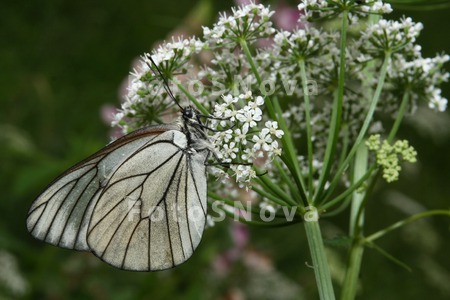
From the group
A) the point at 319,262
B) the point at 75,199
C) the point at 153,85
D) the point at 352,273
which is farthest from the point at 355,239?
the point at 75,199

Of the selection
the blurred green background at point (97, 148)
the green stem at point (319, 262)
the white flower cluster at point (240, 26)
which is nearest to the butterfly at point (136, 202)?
the white flower cluster at point (240, 26)

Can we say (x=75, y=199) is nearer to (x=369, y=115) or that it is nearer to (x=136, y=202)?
(x=136, y=202)

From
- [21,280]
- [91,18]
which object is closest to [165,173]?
[21,280]

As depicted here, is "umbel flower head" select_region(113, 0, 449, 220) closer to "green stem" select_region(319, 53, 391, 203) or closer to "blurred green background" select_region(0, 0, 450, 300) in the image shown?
"green stem" select_region(319, 53, 391, 203)

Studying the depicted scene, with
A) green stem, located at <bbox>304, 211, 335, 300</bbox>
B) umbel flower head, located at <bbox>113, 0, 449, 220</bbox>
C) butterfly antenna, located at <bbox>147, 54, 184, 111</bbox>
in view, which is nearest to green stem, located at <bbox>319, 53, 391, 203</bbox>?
umbel flower head, located at <bbox>113, 0, 449, 220</bbox>

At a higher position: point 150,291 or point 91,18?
point 91,18

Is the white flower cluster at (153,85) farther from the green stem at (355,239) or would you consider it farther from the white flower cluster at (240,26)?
the green stem at (355,239)

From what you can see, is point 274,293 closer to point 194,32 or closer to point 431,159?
point 194,32
